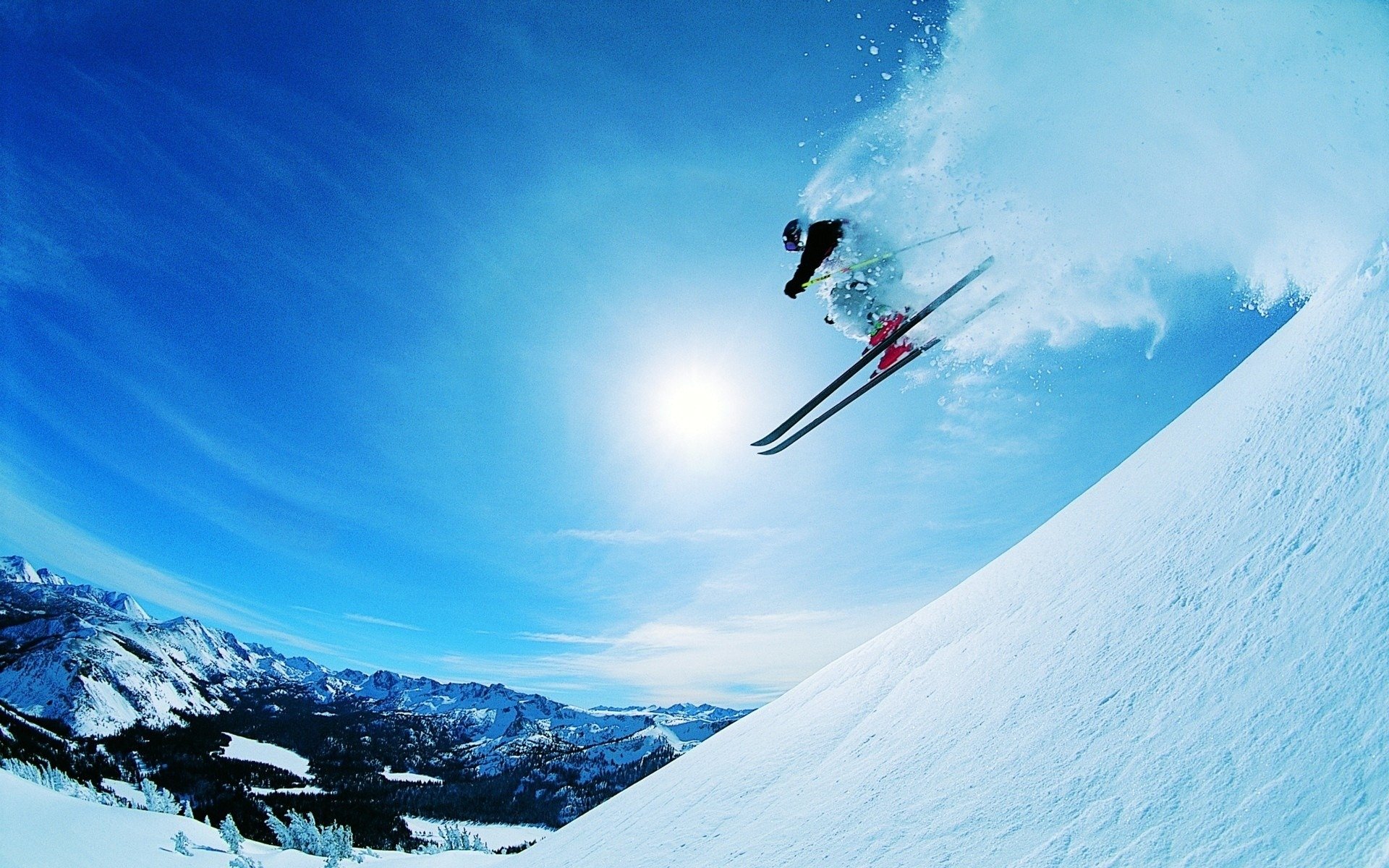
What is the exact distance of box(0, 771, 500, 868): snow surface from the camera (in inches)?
959

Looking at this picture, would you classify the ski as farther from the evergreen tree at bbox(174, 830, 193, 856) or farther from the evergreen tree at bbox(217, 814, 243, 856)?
the evergreen tree at bbox(217, 814, 243, 856)

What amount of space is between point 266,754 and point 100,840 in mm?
163258

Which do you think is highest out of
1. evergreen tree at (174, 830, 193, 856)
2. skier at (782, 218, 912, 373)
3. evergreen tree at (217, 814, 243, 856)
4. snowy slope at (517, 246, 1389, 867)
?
skier at (782, 218, 912, 373)

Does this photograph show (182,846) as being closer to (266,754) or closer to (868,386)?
(868,386)

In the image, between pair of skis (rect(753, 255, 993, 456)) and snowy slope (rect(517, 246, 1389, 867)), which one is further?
pair of skis (rect(753, 255, 993, 456))

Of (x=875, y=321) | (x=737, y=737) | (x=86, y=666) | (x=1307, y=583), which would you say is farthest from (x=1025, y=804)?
(x=86, y=666)

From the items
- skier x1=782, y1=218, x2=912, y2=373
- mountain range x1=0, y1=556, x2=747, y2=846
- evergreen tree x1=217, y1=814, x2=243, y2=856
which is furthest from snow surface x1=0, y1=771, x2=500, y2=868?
mountain range x1=0, y1=556, x2=747, y2=846

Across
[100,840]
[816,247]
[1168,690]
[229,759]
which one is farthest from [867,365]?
[229,759]

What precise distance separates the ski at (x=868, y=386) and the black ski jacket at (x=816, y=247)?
2.37m

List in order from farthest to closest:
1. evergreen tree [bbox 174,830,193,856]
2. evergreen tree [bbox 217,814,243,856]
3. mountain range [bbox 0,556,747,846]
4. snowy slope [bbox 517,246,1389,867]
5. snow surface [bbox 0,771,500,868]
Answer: mountain range [bbox 0,556,747,846] → evergreen tree [bbox 217,814,243,856] → evergreen tree [bbox 174,830,193,856] → snow surface [bbox 0,771,500,868] → snowy slope [bbox 517,246,1389,867]

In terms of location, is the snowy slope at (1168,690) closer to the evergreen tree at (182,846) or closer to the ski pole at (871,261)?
the ski pole at (871,261)

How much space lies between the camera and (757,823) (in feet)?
20.9

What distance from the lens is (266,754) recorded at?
151 m

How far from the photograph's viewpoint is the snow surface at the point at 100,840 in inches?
959
